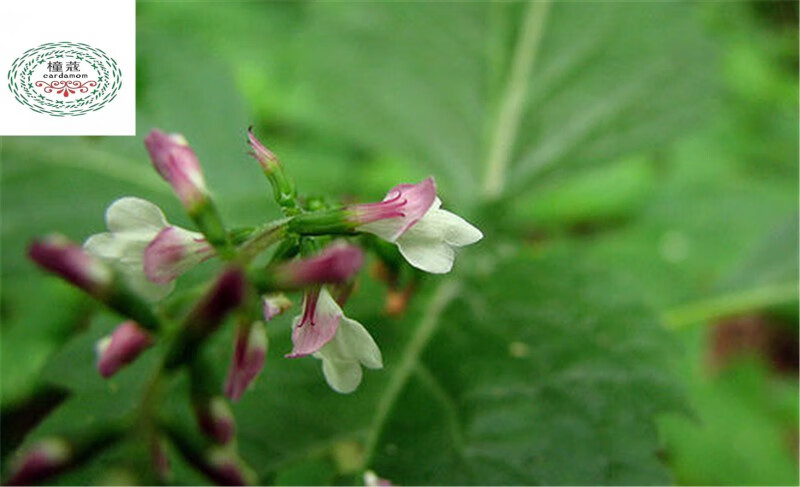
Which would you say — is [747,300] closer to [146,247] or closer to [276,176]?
[276,176]

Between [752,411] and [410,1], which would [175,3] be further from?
[752,411]

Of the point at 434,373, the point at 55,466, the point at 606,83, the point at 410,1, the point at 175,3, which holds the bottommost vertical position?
the point at 55,466

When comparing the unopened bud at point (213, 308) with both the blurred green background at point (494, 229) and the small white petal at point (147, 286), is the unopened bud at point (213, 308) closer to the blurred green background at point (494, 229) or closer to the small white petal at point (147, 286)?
the blurred green background at point (494, 229)

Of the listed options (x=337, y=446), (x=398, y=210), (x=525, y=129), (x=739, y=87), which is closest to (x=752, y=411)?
(x=525, y=129)

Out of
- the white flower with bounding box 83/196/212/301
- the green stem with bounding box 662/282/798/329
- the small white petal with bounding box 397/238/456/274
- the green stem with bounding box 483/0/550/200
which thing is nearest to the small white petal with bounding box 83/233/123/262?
the white flower with bounding box 83/196/212/301

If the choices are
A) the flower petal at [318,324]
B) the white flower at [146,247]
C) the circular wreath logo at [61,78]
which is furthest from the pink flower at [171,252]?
the circular wreath logo at [61,78]

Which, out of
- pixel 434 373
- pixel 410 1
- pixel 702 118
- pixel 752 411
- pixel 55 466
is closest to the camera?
pixel 55 466

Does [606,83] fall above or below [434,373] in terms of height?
above

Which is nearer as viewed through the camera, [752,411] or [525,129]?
[525,129]
